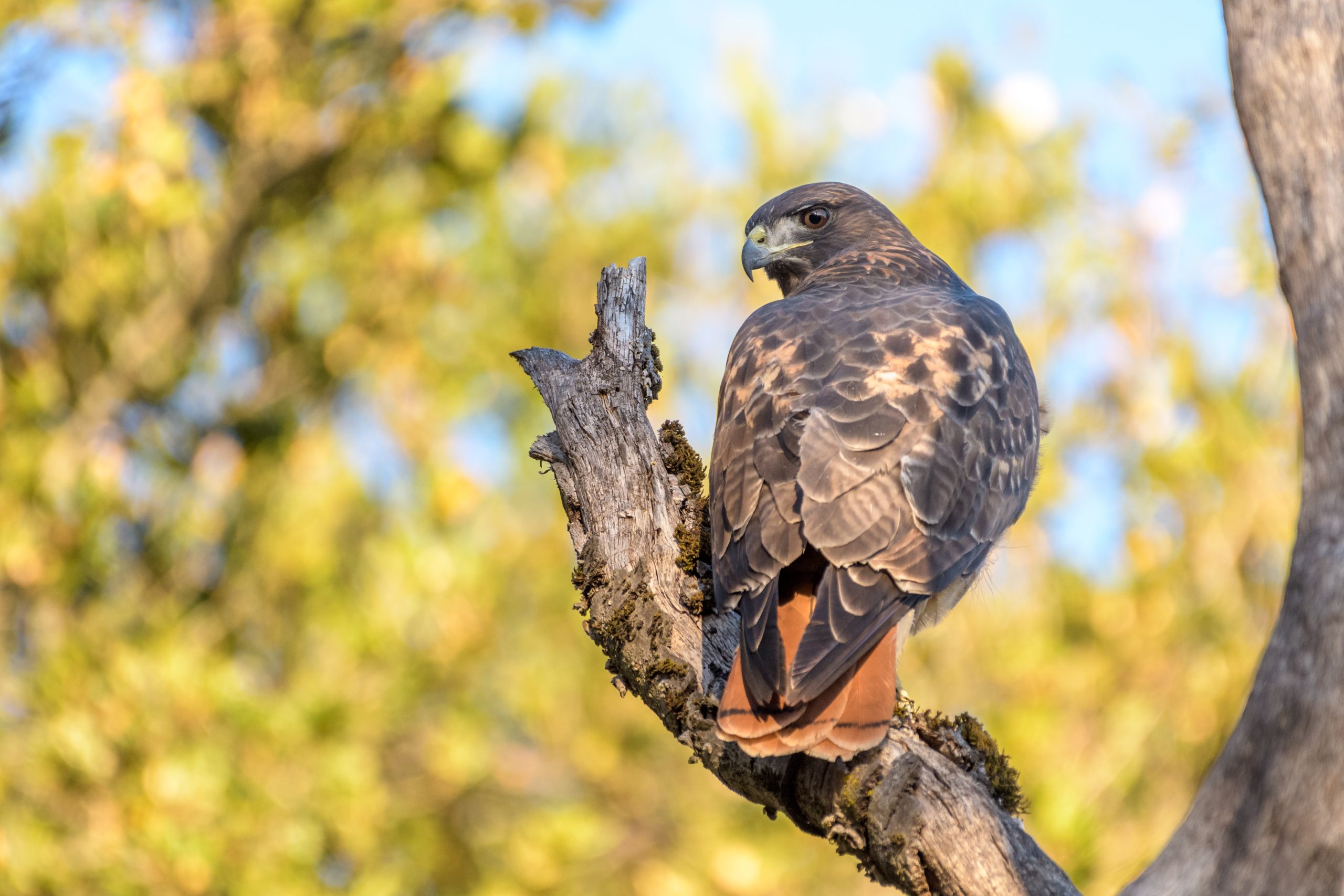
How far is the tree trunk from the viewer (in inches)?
99.0

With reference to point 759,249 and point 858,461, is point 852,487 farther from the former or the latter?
point 759,249

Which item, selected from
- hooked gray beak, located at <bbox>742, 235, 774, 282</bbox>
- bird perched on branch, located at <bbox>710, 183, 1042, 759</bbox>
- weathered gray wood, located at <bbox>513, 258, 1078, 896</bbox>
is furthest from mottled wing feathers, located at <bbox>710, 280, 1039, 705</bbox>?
hooked gray beak, located at <bbox>742, 235, 774, 282</bbox>

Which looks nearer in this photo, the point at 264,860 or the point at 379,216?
the point at 264,860

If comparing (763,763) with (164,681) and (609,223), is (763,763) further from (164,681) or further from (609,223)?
(609,223)

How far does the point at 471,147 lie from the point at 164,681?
187 inches

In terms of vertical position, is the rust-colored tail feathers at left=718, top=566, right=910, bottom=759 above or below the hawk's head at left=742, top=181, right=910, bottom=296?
below

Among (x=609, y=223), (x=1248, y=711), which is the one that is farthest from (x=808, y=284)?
(x=609, y=223)

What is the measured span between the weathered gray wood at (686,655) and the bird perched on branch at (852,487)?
0.17 m

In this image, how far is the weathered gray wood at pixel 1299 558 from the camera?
248 cm

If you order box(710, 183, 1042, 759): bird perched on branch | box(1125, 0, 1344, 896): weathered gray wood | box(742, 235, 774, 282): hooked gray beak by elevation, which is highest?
box(742, 235, 774, 282): hooked gray beak

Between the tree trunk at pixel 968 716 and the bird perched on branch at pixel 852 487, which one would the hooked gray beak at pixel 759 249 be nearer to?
the bird perched on branch at pixel 852 487

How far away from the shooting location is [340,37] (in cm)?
1034

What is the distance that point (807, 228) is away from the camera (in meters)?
5.64

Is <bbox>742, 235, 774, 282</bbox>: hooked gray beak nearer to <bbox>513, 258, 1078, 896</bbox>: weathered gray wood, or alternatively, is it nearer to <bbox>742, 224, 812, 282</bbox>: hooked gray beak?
<bbox>742, 224, 812, 282</bbox>: hooked gray beak
